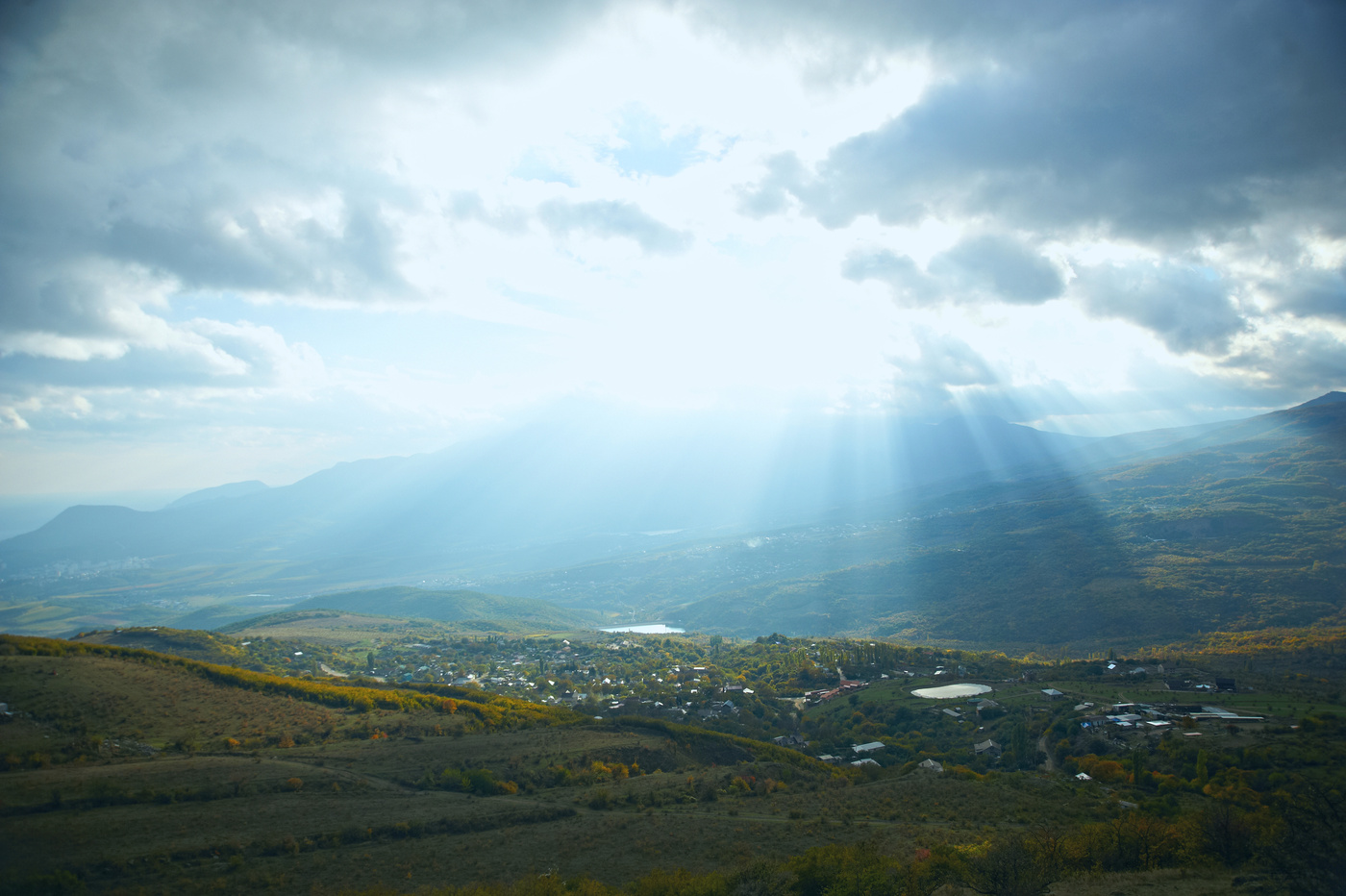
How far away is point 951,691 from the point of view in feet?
209

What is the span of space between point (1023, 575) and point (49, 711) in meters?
173

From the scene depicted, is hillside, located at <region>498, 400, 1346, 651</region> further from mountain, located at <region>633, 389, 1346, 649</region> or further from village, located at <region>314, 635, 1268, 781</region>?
village, located at <region>314, 635, 1268, 781</region>

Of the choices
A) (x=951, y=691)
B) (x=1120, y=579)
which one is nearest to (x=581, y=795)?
(x=951, y=691)

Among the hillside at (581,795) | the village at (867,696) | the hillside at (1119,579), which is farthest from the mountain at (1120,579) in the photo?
the hillside at (581,795)

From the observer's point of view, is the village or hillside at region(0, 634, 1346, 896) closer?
hillside at region(0, 634, 1346, 896)

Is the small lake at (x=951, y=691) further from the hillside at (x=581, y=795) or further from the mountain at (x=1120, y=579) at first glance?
the mountain at (x=1120, y=579)

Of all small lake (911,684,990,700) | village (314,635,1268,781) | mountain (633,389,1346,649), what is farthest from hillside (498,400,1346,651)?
small lake (911,684,990,700)

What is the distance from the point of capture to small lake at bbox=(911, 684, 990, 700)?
2431 inches

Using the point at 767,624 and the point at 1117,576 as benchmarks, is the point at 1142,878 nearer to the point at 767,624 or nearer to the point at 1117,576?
the point at 1117,576

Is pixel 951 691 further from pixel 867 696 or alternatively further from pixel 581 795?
pixel 581 795

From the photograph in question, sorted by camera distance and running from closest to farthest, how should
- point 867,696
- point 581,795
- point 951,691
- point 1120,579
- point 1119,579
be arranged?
point 581,795 → point 951,691 → point 867,696 → point 1120,579 → point 1119,579

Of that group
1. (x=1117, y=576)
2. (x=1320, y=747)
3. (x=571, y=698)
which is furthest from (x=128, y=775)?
(x=1117, y=576)

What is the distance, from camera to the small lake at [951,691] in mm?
61750

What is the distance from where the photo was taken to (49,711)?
31.7 meters
